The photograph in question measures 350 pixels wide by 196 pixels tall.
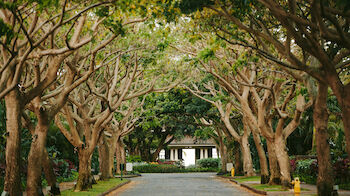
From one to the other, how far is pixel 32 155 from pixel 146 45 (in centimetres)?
743

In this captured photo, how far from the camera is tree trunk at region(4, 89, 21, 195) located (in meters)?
12.4

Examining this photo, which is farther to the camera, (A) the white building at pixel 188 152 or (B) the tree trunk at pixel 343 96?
(A) the white building at pixel 188 152

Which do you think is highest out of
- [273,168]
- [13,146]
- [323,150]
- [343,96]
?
[343,96]

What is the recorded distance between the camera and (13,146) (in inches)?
493

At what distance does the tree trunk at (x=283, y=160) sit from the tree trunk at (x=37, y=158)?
1015 centimetres

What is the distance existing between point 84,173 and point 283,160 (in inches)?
346

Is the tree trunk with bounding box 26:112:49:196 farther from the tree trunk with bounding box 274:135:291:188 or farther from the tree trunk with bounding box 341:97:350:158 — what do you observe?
the tree trunk with bounding box 274:135:291:188

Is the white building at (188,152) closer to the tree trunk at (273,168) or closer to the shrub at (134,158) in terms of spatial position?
the shrub at (134,158)

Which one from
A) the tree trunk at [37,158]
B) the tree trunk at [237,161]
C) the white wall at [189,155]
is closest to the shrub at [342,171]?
the tree trunk at [37,158]

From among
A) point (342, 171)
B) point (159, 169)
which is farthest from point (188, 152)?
point (342, 171)

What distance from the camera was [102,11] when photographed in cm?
1255

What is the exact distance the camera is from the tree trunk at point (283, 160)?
19562mm

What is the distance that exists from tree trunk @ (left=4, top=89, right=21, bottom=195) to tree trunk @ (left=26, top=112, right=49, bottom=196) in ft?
6.36

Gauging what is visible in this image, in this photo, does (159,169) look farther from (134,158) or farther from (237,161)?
(237,161)
